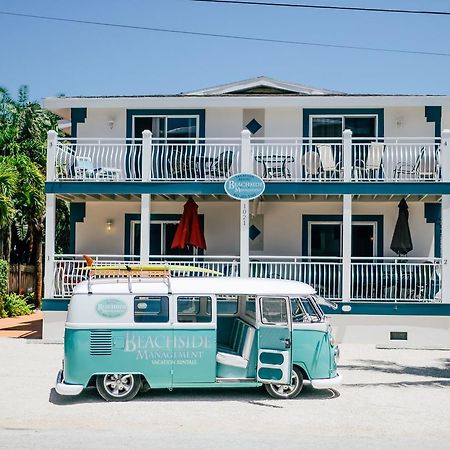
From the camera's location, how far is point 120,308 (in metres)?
10.2

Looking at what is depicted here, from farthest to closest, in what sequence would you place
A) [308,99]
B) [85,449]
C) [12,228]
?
1. [12,228]
2. [308,99]
3. [85,449]

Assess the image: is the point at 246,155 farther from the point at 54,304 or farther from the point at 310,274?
the point at 54,304

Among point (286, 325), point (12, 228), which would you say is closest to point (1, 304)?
point (12, 228)

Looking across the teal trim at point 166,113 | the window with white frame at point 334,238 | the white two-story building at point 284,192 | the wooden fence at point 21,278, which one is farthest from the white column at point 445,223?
the wooden fence at point 21,278

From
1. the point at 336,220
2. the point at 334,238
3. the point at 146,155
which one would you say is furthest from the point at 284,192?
the point at 146,155

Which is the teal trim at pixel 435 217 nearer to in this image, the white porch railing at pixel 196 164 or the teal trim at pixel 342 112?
the teal trim at pixel 342 112

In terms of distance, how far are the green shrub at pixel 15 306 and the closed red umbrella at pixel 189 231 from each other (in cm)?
889

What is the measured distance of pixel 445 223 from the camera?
16469mm

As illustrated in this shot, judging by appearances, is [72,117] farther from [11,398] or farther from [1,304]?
[11,398]

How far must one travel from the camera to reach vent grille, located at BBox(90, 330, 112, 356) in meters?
10.0

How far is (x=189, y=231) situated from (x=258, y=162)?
245cm

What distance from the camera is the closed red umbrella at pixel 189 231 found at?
17531 mm

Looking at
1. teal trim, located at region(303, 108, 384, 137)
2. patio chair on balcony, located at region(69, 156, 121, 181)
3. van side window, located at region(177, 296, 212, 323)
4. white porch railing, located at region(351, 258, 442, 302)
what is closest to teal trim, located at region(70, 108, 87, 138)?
patio chair on balcony, located at region(69, 156, 121, 181)

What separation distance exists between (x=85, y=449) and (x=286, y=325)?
12.6 feet
